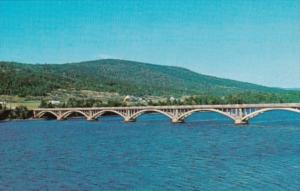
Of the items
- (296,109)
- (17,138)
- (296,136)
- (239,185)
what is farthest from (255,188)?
(17,138)

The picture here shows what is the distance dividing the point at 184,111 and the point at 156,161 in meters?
70.6

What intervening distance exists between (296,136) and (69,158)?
42.2 meters

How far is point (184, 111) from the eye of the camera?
5453 inches

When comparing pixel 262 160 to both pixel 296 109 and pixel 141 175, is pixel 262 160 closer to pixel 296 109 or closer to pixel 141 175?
pixel 141 175

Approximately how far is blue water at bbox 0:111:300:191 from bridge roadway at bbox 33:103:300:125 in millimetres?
7610

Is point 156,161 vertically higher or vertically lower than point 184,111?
lower

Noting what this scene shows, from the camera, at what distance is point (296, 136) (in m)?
96.8

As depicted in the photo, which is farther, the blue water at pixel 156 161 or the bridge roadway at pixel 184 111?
the bridge roadway at pixel 184 111

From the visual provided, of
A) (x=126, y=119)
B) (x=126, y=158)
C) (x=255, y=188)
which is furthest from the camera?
(x=126, y=119)

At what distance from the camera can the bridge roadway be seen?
114812 mm

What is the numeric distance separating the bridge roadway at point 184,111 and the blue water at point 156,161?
761cm

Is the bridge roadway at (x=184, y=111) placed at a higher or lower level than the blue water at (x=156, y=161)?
higher

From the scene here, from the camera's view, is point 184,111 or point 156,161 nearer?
point 156,161

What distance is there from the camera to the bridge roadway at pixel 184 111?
115 m
